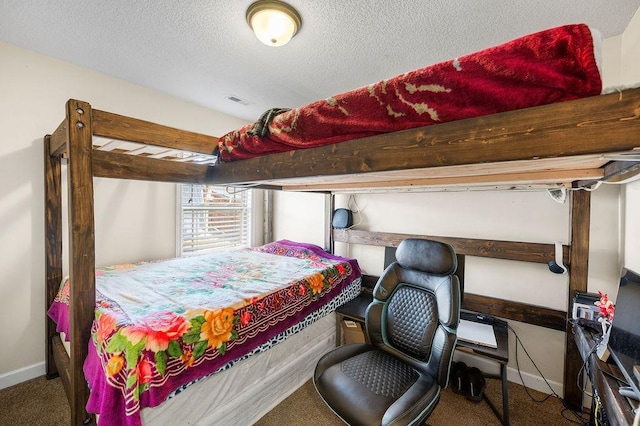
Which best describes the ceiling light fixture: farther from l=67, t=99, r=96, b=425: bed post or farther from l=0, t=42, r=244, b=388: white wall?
l=0, t=42, r=244, b=388: white wall

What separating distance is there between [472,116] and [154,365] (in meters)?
1.67

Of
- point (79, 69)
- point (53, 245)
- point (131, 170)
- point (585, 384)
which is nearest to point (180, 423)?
point (131, 170)

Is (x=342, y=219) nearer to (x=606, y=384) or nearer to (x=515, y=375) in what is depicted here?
(x=515, y=375)

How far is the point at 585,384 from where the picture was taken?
1.86 metres

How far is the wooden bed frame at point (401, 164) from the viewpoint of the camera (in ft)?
2.21

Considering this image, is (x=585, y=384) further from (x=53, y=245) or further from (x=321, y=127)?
(x=53, y=245)

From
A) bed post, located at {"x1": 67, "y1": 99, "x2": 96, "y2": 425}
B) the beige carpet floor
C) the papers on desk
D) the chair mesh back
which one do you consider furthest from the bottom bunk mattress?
the papers on desk

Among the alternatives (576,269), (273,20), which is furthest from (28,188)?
(576,269)

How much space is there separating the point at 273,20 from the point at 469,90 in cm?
133

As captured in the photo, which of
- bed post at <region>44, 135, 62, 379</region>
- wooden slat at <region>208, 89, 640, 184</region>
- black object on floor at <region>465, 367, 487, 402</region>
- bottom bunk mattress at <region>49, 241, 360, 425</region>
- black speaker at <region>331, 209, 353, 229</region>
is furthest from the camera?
black speaker at <region>331, 209, 353, 229</region>

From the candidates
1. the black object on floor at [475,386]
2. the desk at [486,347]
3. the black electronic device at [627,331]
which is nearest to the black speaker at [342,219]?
the desk at [486,347]

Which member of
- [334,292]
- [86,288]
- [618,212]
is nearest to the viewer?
[86,288]

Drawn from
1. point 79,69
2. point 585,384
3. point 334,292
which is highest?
point 79,69

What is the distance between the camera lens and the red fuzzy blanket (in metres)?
0.64
